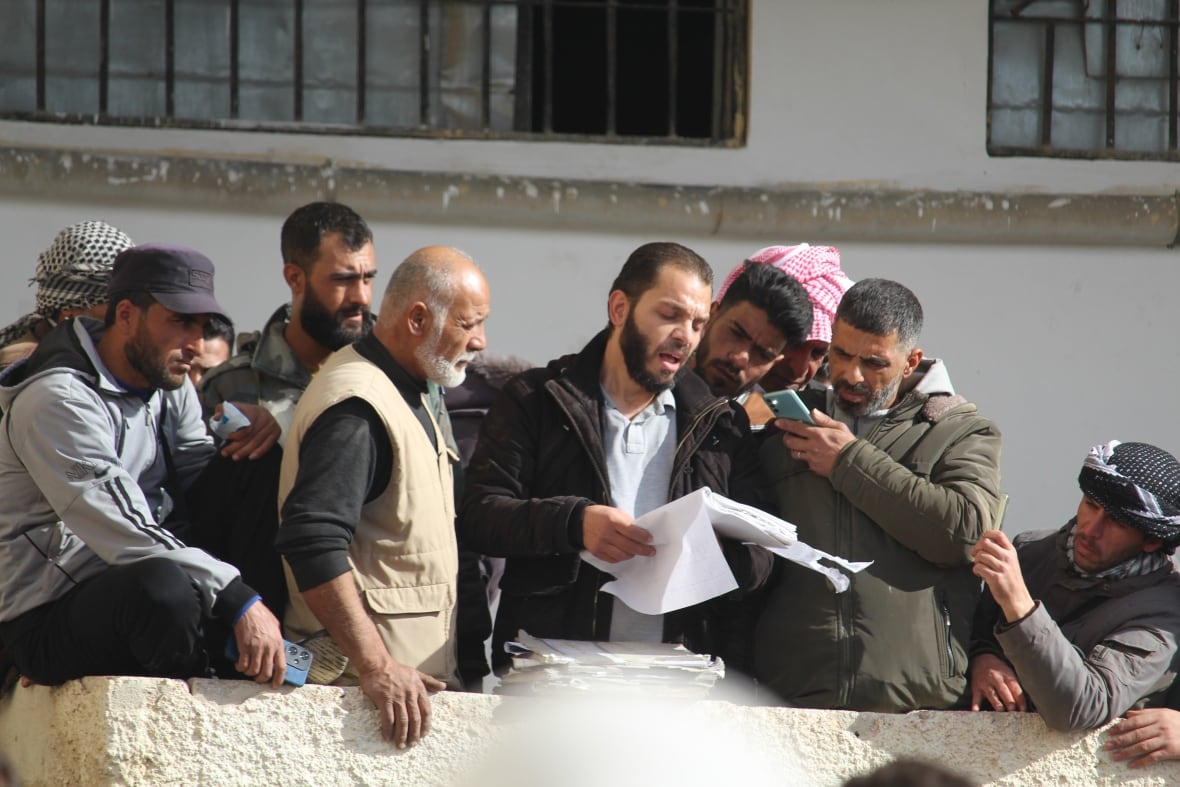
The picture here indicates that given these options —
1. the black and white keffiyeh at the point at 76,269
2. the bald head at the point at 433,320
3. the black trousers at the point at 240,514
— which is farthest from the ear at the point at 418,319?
the black and white keffiyeh at the point at 76,269

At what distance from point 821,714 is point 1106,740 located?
772mm

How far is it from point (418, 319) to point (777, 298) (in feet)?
4.20

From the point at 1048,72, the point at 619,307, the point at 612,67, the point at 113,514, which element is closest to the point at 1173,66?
the point at 1048,72

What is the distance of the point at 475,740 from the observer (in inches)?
175

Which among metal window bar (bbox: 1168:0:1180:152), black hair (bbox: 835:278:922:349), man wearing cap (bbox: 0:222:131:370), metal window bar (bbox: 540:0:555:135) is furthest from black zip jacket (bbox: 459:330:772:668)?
metal window bar (bbox: 1168:0:1180:152)

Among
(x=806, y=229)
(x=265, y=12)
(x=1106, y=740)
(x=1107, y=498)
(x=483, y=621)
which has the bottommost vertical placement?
(x=1106, y=740)

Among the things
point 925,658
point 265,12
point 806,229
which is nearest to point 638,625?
point 925,658

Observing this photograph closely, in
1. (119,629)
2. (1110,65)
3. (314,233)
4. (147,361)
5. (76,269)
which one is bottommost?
(119,629)

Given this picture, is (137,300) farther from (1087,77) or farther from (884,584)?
(1087,77)

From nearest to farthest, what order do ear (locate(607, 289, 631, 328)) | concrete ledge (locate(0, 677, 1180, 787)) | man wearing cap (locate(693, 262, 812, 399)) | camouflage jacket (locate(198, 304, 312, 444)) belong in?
concrete ledge (locate(0, 677, 1180, 787)) < ear (locate(607, 289, 631, 328)) < camouflage jacket (locate(198, 304, 312, 444)) < man wearing cap (locate(693, 262, 812, 399))

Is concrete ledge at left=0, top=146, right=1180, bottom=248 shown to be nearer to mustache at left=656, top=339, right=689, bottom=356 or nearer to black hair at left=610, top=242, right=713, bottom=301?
black hair at left=610, top=242, right=713, bottom=301

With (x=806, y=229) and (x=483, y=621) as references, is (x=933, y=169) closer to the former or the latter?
(x=806, y=229)

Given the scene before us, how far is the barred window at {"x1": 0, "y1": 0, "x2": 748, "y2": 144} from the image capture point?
716 cm

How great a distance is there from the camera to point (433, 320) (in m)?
4.63
